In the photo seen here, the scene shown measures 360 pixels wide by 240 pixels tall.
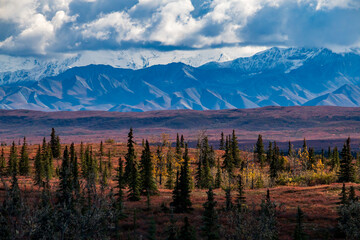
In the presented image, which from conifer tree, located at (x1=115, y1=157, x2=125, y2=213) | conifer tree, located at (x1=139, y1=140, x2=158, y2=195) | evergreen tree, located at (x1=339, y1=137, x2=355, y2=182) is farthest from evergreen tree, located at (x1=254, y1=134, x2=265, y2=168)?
conifer tree, located at (x1=115, y1=157, x2=125, y2=213)

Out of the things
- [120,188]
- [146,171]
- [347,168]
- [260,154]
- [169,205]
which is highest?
[146,171]

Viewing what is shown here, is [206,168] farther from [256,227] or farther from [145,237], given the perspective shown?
[256,227]

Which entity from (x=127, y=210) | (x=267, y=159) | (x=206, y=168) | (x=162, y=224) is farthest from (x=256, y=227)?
(x=267, y=159)

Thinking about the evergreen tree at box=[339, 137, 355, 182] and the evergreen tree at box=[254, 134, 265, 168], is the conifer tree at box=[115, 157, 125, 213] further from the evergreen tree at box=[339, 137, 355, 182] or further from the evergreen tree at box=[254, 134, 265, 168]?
the evergreen tree at box=[254, 134, 265, 168]

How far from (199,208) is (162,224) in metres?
10.1

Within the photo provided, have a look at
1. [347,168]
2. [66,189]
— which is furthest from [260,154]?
[66,189]

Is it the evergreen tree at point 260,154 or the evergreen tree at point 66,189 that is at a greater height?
the evergreen tree at point 66,189

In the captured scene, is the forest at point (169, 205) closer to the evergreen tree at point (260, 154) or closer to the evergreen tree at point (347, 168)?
the evergreen tree at point (347, 168)

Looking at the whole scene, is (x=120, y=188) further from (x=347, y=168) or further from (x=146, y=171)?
(x=347, y=168)

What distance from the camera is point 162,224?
49938mm

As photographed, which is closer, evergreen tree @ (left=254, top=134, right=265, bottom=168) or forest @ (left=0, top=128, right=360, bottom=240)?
forest @ (left=0, top=128, right=360, bottom=240)

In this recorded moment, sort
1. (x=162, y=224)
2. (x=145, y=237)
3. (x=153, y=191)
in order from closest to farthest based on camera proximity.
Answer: (x=145, y=237) < (x=162, y=224) < (x=153, y=191)

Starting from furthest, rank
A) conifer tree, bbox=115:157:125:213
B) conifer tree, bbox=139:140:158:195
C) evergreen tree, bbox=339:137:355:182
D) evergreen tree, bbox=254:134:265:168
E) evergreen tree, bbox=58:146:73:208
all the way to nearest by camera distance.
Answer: evergreen tree, bbox=254:134:265:168
evergreen tree, bbox=339:137:355:182
conifer tree, bbox=139:140:158:195
conifer tree, bbox=115:157:125:213
evergreen tree, bbox=58:146:73:208

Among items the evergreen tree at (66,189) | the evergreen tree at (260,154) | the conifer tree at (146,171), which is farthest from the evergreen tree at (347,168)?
the evergreen tree at (66,189)
